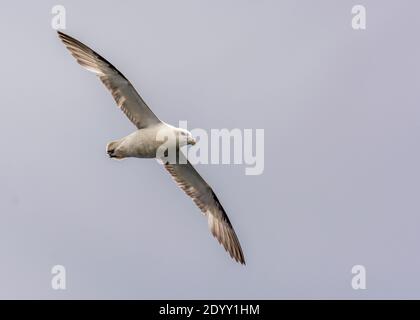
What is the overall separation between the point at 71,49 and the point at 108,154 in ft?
8.74

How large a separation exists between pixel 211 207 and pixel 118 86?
4541 mm

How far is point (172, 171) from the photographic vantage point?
72.3 feet

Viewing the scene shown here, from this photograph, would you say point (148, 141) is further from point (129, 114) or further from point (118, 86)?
point (118, 86)

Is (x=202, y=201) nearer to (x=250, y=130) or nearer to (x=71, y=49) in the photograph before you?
(x=250, y=130)

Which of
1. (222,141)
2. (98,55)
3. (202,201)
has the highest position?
(98,55)

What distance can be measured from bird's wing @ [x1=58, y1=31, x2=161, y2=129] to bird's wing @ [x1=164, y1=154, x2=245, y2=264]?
85.6 inches

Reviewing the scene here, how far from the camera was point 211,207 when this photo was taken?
22703 millimetres

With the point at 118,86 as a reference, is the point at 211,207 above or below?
below

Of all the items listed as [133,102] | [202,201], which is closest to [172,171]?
[202,201]

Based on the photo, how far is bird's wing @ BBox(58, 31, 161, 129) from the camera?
65.2 ft

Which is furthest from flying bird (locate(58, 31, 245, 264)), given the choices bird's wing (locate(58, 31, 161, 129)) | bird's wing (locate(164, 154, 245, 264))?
bird's wing (locate(164, 154, 245, 264))

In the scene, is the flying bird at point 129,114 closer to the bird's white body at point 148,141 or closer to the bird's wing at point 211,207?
the bird's white body at point 148,141

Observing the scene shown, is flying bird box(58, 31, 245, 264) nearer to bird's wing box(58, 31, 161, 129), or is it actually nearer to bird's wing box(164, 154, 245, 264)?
bird's wing box(58, 31, 161, 129)

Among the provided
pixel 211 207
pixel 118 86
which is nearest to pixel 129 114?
pixel 118 86
